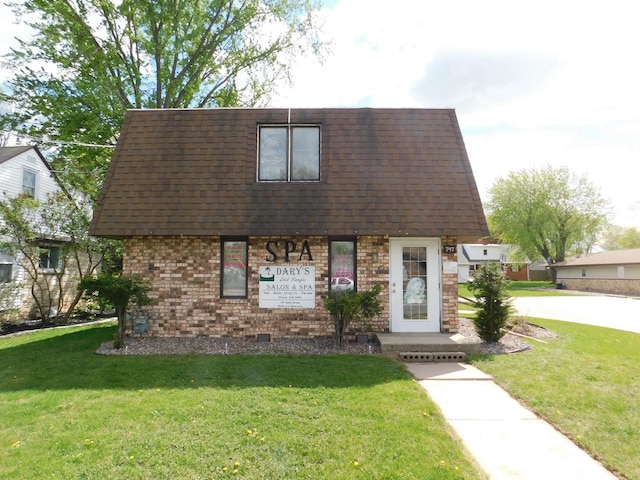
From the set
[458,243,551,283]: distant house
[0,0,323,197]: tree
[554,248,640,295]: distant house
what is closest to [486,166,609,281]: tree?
[554,248,640,295]: distant house

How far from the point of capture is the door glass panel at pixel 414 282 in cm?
891

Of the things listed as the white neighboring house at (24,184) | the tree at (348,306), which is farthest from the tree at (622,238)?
the white neighboring house at (24,184)

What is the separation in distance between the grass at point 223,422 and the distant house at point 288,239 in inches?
78.4

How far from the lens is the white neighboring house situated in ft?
44.3

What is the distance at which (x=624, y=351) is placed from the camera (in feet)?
26.9

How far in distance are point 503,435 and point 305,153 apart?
291 inches

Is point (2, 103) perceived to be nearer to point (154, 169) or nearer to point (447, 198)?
point (154, 169)

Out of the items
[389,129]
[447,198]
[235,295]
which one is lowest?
[235,295]

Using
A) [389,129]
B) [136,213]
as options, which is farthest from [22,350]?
[389,129]

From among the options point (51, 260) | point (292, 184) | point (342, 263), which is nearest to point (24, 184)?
point (51, 260)

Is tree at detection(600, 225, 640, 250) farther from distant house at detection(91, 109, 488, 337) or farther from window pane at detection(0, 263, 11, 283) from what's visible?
window pane at detection(0, 263, 11, 283)

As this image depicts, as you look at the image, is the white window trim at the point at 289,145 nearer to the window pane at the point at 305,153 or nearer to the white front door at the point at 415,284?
the window pane at the point at 305,153

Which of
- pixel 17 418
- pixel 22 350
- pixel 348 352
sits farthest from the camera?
pixel 22 350

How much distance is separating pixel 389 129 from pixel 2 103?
51.9ft
